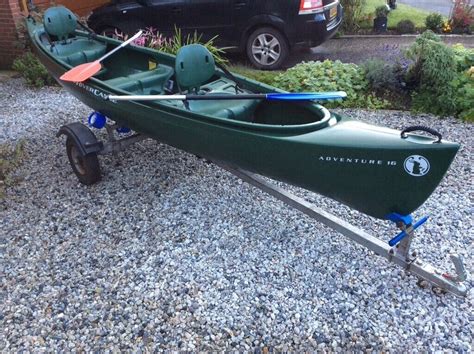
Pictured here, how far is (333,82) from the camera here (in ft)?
18.5

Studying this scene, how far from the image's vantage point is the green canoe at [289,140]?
252 centimetres

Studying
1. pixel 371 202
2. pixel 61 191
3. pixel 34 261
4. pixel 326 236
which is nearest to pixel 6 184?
pixel 61 191

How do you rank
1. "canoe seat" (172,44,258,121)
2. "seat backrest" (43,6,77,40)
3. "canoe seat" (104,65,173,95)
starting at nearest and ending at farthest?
"canoe seat" (172,44,258,121)
"canoe seat" (104,65,173,95)
"seat backrest" (43,6,77,40)

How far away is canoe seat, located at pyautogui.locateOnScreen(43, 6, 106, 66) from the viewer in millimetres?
5184

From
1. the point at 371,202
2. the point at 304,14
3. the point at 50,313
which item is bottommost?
the point at 50,313

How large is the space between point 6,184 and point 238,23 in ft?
14.2

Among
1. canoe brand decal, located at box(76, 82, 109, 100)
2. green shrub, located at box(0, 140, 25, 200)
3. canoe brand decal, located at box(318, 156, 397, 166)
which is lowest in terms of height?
green shrub, located at box(0, 140, 25, 200)

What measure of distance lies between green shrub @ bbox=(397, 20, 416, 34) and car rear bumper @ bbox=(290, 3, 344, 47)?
→ 307 centimetres

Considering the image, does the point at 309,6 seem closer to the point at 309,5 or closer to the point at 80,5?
the point at 309,5

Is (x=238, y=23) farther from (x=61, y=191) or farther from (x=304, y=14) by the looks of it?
(x=61, y=191)

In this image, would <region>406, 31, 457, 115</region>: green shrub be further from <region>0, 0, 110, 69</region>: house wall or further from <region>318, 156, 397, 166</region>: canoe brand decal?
<region>0, 0, 110, 69</region>: house wall

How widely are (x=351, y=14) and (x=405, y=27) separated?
1.14 meters

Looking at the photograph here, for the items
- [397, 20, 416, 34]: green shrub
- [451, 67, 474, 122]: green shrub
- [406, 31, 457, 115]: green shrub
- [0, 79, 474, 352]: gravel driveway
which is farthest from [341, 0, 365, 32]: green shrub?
[0, 79, 474, 352]: gravel driveway

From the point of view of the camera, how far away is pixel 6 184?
4277mm
